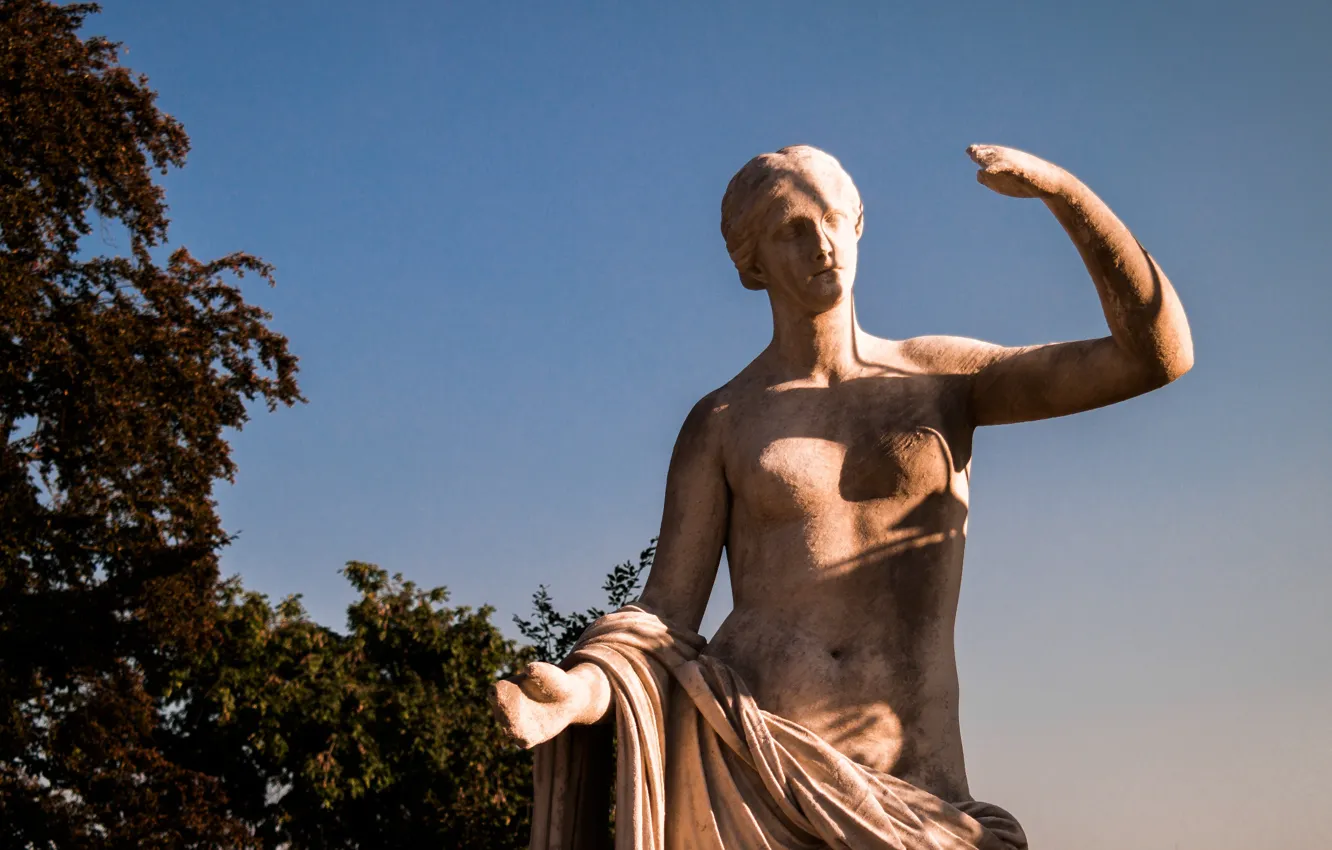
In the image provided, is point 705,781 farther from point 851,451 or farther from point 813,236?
point 813,236

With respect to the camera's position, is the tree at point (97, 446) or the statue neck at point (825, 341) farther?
the tree at point (97, 446)

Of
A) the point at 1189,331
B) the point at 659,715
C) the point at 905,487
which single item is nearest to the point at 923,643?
the point at 905,487

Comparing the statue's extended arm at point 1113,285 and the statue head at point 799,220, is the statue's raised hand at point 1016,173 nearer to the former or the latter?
the statue's extended arm at point 1113,285

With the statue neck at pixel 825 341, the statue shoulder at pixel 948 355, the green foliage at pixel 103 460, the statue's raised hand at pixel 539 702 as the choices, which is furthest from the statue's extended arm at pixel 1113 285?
the green foliage at pixel 103 460

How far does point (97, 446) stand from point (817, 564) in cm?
1406

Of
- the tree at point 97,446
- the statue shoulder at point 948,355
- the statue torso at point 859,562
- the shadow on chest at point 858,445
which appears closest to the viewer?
the statue torso at point 859,562

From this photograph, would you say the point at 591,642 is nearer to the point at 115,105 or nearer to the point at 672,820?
the point at 672,820

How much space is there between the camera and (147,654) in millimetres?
19781

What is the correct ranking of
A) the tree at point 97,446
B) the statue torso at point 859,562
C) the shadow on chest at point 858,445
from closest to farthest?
the statue torso at point 859,562 < the shadow on chest at point 858,445 < the tree at point 97,446

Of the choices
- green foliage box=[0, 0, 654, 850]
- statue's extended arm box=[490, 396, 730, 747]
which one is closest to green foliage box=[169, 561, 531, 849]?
green foliage box=[0, 0, 654, 850]

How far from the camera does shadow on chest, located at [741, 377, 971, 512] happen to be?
581cm

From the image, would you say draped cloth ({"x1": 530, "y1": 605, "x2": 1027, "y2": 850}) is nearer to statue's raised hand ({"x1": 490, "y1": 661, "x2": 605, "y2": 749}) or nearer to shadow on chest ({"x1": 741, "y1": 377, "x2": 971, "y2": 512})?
statue's raised hand ({"x1": 490, "y1": 661, "x2": 605, "y2": 749})

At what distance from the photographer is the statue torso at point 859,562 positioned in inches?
218

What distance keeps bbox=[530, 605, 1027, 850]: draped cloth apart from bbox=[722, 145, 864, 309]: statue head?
133cm
